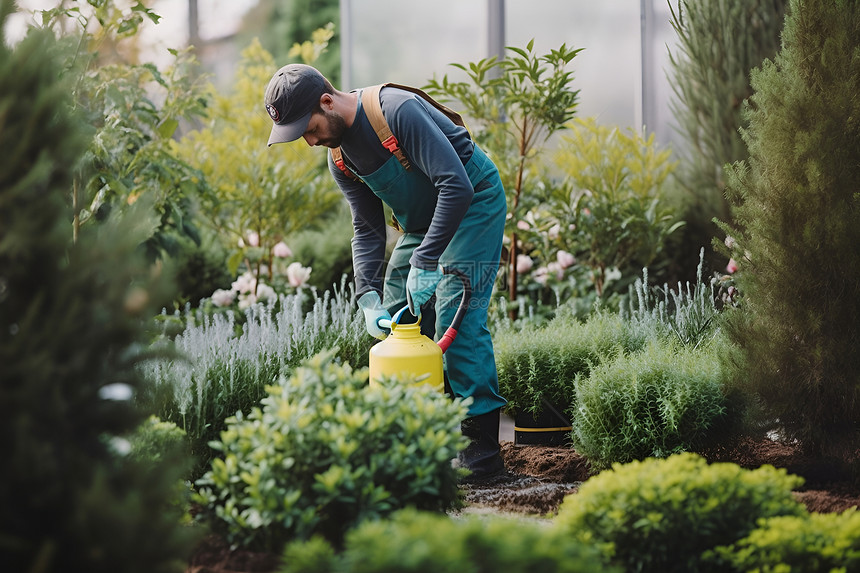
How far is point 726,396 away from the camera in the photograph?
2947 millimetres

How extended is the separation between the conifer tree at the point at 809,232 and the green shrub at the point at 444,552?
1.61 m

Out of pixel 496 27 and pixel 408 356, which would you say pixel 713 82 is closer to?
pixel 496 27

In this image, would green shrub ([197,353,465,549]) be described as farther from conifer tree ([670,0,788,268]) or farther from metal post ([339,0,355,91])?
metal post ([339,0,355,91])

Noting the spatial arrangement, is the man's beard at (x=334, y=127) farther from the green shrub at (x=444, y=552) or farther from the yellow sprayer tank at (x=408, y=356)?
the green shrub at (x=444, y=552)

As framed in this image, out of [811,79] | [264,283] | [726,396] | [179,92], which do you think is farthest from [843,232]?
[264,283]

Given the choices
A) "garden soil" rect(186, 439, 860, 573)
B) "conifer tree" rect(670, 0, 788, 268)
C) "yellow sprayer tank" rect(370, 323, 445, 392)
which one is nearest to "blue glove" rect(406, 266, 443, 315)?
"yellow sprayer tank" rect(370, 323, 445, 392)

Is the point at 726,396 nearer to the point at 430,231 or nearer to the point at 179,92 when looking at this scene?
the point at 430,231

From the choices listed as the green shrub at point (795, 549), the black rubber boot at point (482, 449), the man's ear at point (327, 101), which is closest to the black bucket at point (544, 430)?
the black rubber boot at point (482, 449)

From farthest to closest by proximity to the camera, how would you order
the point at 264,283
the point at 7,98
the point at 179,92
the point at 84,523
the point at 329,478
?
the point at 264,283
the point at 179,92
the point at 329,478
the point at 7,98
the point at 84,523

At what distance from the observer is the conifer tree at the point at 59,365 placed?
1312 mm

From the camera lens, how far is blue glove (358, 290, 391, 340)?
3092mm

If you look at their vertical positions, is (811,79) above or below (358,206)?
above

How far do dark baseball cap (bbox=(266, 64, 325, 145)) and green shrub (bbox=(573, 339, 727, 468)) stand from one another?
1.43 m

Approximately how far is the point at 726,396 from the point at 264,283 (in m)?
3.48
